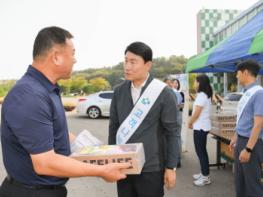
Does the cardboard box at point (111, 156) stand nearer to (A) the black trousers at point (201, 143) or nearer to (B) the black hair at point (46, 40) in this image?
(B) the black hair at point (46, 40)

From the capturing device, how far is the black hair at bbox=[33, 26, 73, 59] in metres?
1.75

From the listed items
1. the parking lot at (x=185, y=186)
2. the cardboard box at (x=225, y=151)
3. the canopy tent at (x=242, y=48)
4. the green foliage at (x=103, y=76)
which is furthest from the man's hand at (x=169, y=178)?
the green foliage at (x=103, y=76)

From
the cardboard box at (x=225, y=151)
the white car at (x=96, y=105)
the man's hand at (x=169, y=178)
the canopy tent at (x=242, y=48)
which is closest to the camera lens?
the man's hand at (x=169, y=178)

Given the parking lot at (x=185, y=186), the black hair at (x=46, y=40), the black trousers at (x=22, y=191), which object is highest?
the black hair at (x=46, y=40)

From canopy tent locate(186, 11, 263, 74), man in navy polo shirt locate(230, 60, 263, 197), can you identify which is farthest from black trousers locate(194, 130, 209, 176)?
man in navy polo shirt locate(230, 60, 263, 197)

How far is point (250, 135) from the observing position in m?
3.31

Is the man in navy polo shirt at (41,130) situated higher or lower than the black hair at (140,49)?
lower

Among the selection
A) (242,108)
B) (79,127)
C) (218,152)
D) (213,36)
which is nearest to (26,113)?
(242,108)

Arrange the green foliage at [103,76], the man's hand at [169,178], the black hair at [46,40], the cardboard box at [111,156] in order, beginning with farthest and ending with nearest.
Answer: the green foliage at [103,76], the man's hand at [169,178], the cardboard box at [111,156], the black hair at [46,40]

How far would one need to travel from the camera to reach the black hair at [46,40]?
1.75 meters

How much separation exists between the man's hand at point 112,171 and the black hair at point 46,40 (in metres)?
0.72

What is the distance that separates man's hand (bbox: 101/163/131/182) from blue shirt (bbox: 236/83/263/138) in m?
1.82

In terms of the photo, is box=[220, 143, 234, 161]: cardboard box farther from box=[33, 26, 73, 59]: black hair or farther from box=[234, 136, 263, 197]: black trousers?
box=[33, 26, 73, 59]: black hair

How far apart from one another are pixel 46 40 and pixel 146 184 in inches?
54.4
